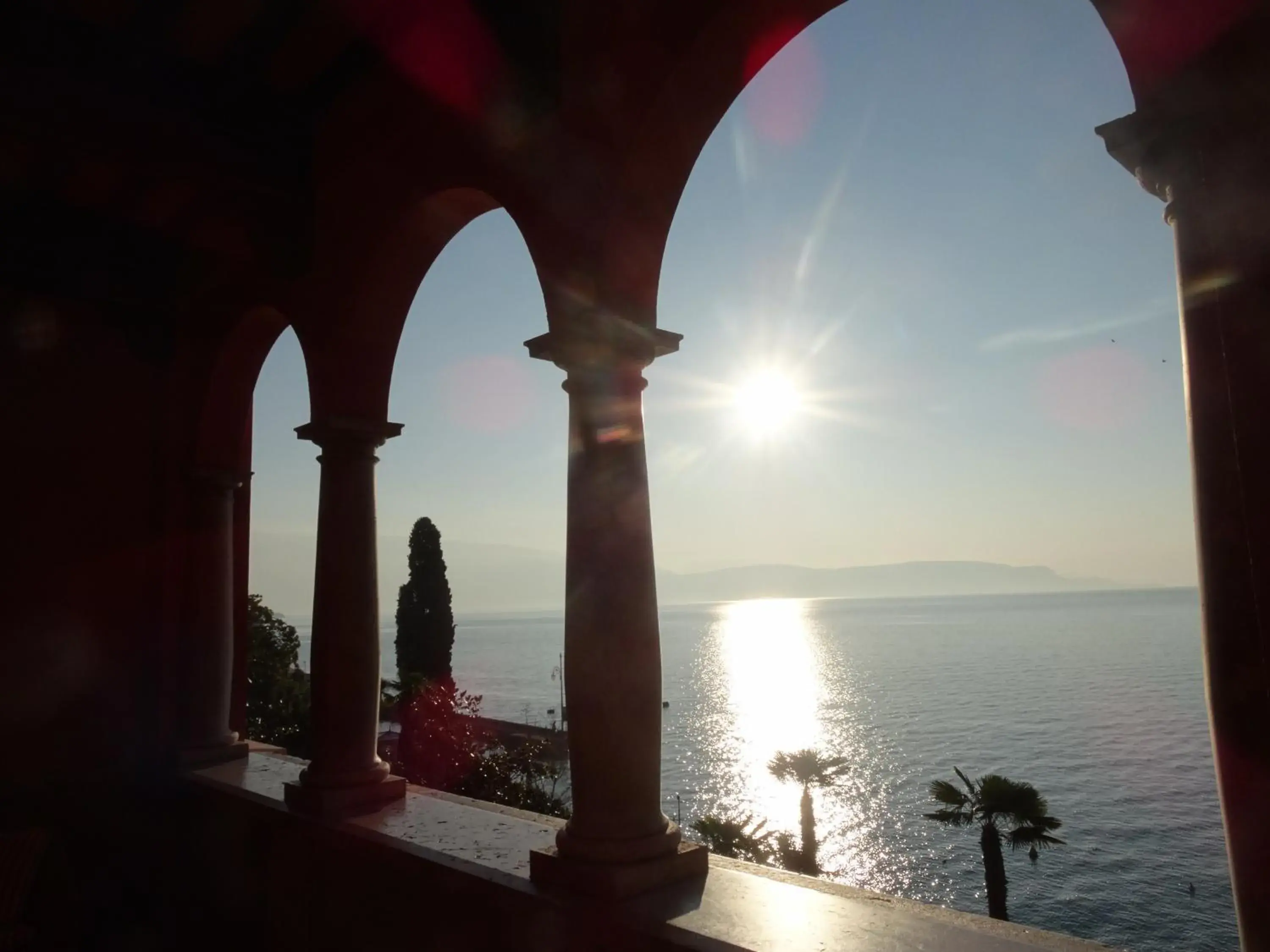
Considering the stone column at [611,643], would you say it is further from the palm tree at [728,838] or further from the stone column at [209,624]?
the palm tree at [728,838]

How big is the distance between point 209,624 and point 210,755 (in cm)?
128

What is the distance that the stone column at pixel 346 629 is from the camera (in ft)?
20.6

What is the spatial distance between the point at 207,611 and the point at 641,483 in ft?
20.6

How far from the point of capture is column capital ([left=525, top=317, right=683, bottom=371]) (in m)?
4.50

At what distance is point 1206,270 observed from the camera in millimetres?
2412

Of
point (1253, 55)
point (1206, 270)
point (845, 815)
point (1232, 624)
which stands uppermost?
point (1253, 55)

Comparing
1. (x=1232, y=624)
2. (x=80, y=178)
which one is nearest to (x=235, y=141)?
(x=80, y=178)

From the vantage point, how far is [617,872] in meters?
4.02

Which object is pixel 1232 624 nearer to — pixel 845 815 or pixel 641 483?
pixel 641 483

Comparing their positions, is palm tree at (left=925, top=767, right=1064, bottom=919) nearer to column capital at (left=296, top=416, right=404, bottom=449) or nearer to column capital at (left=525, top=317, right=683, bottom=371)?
column capital at (left=296, top=416, right=404, bottom=449)

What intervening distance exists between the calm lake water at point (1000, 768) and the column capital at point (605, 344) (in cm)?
761

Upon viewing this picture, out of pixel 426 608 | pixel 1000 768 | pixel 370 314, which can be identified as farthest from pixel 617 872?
pixel 1000 768

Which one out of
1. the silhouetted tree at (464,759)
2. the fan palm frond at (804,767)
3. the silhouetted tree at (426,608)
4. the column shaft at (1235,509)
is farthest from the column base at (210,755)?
the silhouetted tree at (426,608)

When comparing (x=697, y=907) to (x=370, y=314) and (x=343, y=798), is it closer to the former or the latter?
(x=343, y=798)
